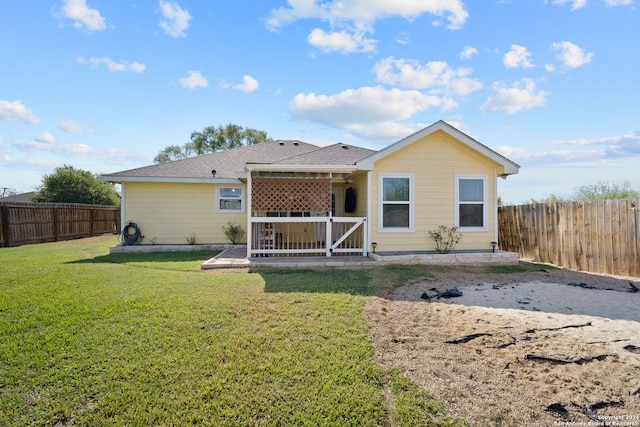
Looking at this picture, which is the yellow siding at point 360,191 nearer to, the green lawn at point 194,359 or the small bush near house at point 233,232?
the small bush near house at point 233,232

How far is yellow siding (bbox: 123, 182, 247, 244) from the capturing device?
1171cm

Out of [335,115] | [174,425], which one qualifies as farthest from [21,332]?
[335,115]

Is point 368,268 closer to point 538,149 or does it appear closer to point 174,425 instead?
point 174,425

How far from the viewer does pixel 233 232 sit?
12000 mm

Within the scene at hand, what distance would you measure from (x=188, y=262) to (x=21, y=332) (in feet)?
16.6

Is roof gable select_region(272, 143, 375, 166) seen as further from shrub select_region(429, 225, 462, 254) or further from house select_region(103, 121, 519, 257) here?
shrub select_region(429, 225, 462, 254)

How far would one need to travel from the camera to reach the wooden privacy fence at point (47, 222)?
41.2ft

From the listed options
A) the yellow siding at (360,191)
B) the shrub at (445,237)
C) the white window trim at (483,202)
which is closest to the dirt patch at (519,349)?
the shrub at (445,237)

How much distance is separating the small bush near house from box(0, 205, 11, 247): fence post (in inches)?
348

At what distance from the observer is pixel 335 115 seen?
1770 centimetres

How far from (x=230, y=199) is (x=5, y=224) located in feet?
30.0

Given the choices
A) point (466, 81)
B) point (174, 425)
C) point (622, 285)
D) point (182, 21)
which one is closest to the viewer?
point (174, 425)

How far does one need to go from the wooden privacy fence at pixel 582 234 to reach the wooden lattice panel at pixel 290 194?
6350 mm

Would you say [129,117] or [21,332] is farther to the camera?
[129,117]
